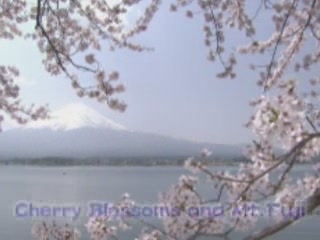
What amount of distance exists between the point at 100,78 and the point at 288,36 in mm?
2322

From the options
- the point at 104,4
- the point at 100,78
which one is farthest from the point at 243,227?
the point at 104,4

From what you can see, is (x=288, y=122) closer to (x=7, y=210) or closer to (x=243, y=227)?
(x=243, y=227)

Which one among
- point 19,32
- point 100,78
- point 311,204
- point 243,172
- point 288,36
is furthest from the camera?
point 19,32

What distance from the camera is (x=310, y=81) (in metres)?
7.04

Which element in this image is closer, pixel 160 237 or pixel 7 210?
pixel 160 237

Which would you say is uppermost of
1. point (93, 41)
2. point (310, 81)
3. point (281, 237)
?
point (93, 41)

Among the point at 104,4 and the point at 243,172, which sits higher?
the point at 104,4

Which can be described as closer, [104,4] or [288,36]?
[288,36]


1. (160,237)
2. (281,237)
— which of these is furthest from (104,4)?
(281,237)

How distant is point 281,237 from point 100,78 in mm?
29656

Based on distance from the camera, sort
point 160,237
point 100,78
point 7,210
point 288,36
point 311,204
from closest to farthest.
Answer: point 311,204
point 160,237
point 288,36
point 100,78
point 7,210

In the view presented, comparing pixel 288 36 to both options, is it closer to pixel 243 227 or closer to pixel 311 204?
pixel 243 227

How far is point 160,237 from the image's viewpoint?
A: 3.86 m

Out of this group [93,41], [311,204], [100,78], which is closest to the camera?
[311,204]
